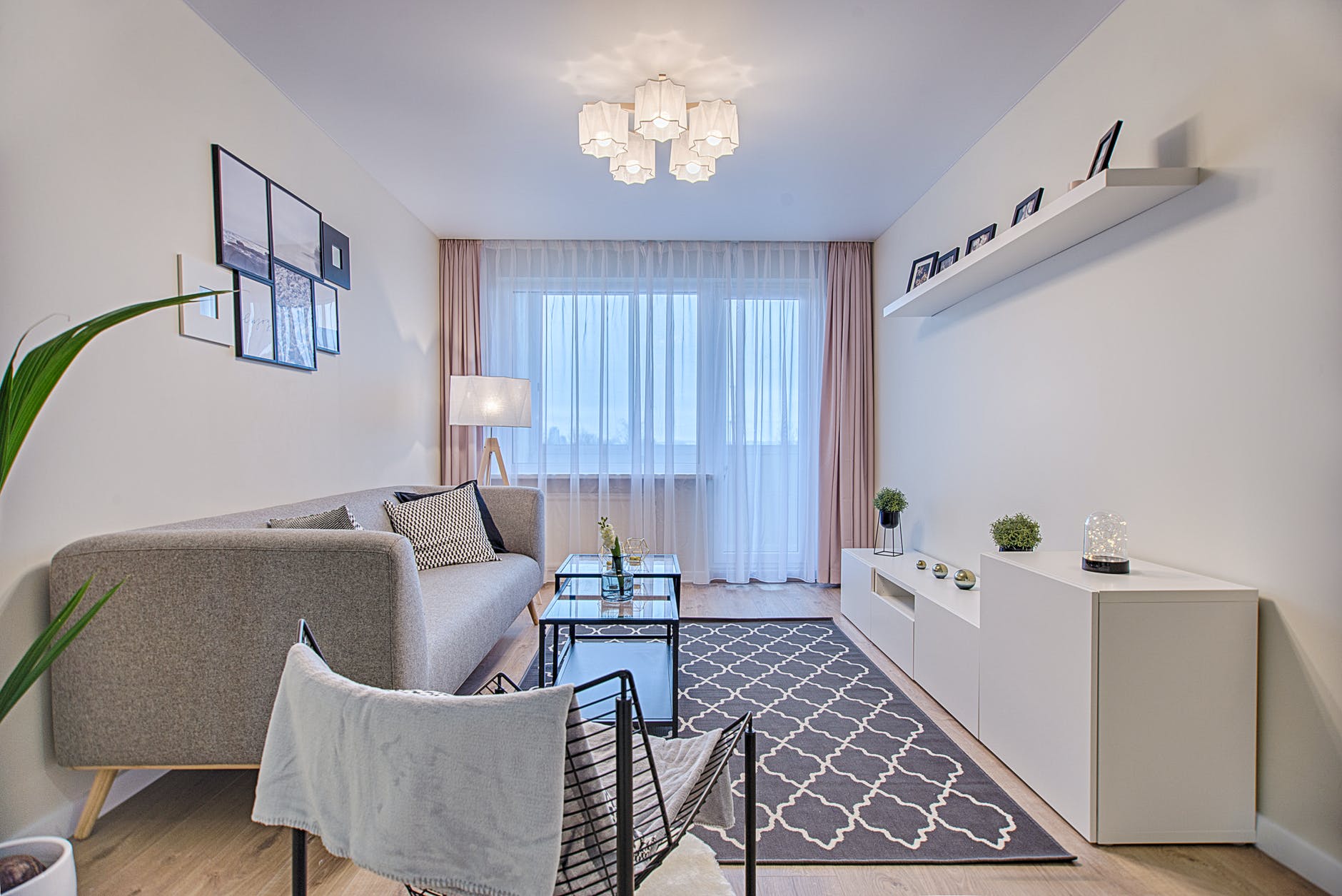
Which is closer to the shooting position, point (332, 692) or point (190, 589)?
point (332, 692)

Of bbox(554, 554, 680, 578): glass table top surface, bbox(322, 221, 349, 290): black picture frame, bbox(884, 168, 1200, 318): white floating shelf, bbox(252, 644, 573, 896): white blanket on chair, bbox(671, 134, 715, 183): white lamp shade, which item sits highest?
bbox(671, 134, 715, 183): white lamp shade

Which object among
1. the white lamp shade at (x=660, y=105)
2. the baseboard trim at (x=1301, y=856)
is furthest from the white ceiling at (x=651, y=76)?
the baseboard trim at (x=1301, y=856)

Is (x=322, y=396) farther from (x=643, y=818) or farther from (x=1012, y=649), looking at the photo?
(x=1012, y=649)

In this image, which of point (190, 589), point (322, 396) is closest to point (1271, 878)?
point (190, 589)

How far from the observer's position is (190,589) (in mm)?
1740

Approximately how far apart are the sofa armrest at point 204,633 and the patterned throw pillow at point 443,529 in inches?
58.1

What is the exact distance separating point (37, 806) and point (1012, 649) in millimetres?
2758

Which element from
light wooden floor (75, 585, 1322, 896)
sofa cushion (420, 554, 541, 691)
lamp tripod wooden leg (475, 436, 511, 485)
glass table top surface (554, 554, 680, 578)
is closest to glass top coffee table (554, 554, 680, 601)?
glass table top surface (554, 554, 680, 578)

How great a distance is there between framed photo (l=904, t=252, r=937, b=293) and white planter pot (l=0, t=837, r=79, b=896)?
3.88 m

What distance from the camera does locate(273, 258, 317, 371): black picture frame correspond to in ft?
9.13

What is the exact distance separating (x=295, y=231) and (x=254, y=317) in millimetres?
519

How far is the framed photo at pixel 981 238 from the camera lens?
3.04 metres

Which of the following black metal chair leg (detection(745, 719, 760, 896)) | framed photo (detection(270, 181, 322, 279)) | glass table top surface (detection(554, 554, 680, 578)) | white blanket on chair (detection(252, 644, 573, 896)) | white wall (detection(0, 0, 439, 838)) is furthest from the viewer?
glass table top surface (detection(554, 554, 680, 578))

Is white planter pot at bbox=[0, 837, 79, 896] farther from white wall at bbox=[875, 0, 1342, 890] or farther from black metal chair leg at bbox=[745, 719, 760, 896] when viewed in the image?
white wall at bbox=[875, 0, 1342, 890]
